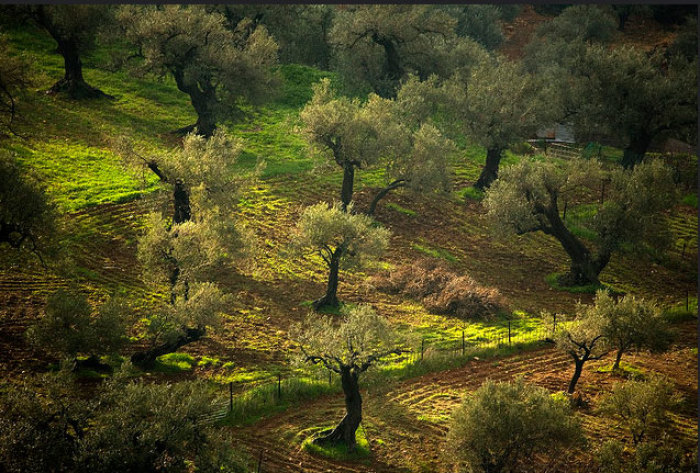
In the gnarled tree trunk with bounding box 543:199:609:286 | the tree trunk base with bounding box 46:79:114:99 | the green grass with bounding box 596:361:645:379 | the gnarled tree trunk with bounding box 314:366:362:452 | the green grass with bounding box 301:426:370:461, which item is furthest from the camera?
the tree trunk base with bounding box 46:79:114:99

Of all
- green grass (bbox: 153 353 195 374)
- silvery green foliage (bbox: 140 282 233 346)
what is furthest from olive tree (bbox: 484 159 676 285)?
green grass (bbox: 153 353 195 374)

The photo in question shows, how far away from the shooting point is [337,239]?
132 ft

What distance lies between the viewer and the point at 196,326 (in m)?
32.1

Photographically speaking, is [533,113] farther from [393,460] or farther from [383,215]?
[393,460]

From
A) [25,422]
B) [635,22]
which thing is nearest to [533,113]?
[25,422]

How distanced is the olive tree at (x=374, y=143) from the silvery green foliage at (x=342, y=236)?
9298 millimetres

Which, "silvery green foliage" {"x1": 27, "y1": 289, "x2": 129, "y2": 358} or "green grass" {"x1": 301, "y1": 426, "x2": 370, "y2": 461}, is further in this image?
"silvery green foliage" {"x1": 27, "y1": 289, "x2": 129, "y2": 358}

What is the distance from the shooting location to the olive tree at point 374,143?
47.5m

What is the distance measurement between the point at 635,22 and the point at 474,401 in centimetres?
9662

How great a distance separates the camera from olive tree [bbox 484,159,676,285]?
1781 inches

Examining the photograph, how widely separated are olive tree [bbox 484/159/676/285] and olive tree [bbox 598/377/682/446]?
1614 cm

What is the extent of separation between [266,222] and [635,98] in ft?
107

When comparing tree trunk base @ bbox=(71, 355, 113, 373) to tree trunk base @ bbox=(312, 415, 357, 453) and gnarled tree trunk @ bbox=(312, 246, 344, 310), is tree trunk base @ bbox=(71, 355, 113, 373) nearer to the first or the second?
tree trunk base @ bbox=(312, 415, 357, 453)

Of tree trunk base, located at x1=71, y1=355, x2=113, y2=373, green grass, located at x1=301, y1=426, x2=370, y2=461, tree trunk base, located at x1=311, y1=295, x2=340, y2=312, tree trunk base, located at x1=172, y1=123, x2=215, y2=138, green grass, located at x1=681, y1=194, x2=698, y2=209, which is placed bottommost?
green grass, located at x1=301, y1=426, x2=370, y2=461
